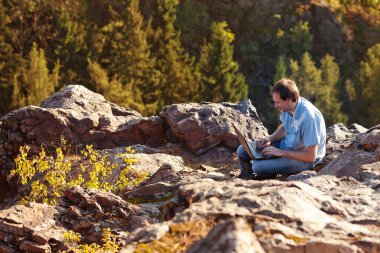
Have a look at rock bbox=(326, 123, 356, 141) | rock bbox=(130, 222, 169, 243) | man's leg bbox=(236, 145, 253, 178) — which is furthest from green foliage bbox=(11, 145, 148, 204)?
rock bbox=(130, 222, 169, 243)

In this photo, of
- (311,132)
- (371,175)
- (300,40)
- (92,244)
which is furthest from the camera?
(300,40)

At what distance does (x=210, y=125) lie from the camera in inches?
810

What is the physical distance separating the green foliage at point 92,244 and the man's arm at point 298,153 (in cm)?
328

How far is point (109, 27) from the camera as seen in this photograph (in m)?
64.0

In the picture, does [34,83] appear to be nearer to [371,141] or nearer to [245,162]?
[245,162]

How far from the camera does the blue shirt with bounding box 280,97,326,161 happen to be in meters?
11.1

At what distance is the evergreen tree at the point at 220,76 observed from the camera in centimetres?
6325

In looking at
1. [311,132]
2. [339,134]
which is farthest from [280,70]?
[311,132]

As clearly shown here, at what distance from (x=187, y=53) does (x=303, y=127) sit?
56760mm

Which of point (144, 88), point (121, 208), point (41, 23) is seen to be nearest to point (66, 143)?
point (121, 208)

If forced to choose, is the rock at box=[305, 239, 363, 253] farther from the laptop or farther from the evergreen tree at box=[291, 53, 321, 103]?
the evergreen tree at box=[291, 53, 321, 103]

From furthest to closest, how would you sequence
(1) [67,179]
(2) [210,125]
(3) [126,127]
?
1. (3) [126,127]
2. (2) [210,125]
3. (1) [67,179]

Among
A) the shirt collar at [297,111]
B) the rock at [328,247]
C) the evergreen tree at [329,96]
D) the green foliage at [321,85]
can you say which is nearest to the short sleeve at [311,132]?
the shirt collar at [297,111]

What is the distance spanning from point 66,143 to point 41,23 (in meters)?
44.3
